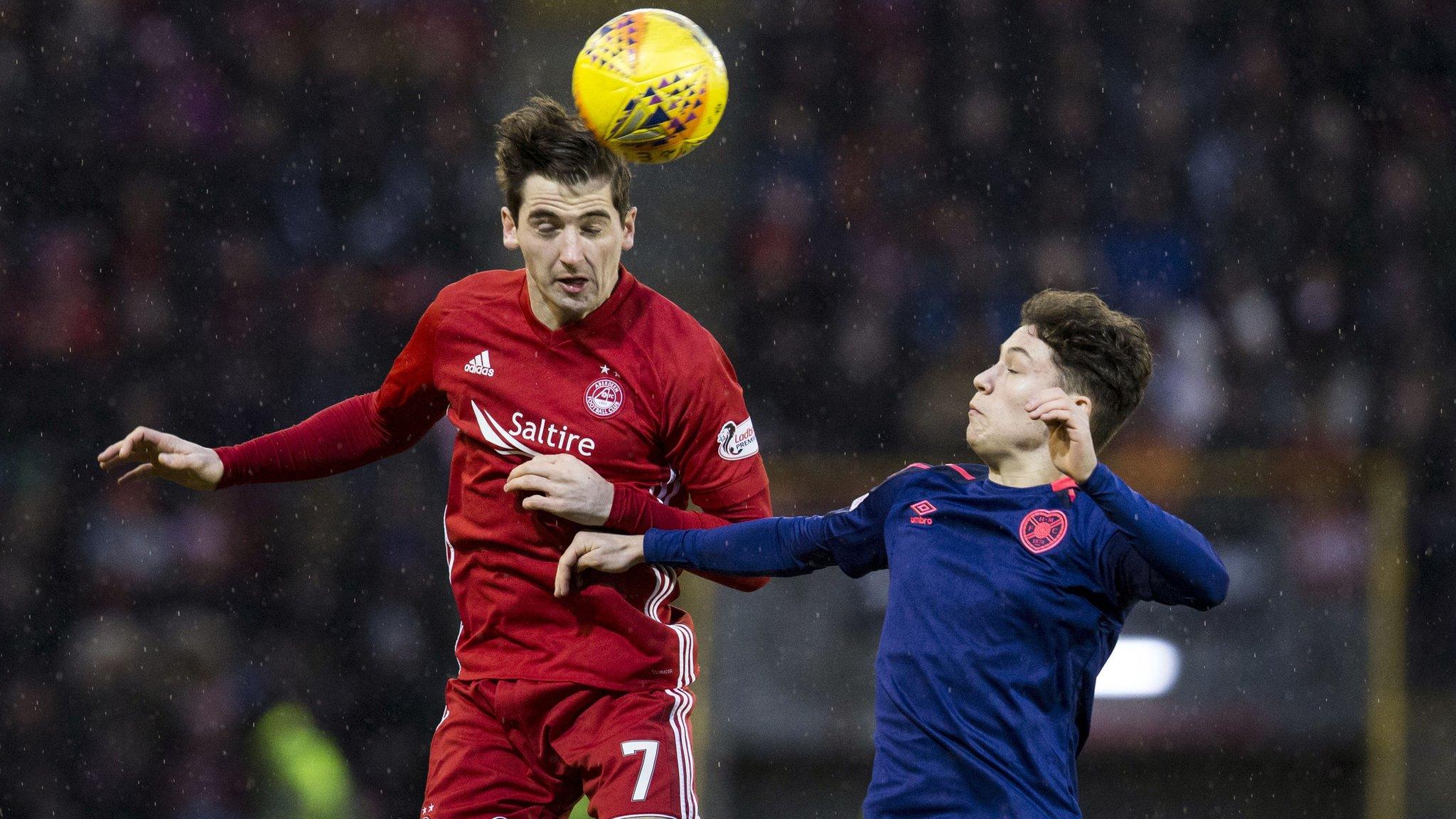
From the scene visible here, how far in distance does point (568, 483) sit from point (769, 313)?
449 cm

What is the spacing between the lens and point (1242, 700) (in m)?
6.24

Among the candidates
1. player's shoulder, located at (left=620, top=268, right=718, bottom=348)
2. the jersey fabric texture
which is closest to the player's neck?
the jersey fabric texture

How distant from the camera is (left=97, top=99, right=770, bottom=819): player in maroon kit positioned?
290 centimetres

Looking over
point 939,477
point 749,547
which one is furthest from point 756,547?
point 939,477

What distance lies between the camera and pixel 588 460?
2998 millimetres

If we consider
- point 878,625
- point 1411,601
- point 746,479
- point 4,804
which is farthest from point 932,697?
point 4,804

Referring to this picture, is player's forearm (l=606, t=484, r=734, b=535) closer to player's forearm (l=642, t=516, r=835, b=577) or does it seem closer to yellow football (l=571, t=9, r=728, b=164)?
player's forearm (l=642, t=516, r=835, b=577)

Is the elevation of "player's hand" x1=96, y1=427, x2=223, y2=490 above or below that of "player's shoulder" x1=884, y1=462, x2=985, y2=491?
above

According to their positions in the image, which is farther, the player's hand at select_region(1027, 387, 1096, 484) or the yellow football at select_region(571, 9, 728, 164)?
the yellow football at select_region(571, 9, 728, 164)

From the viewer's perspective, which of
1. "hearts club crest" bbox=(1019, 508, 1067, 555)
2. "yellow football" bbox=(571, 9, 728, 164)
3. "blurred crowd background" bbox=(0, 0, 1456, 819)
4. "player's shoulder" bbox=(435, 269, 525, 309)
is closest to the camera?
"hearts club crest" bbox=(1019, 508, 1067, 555)

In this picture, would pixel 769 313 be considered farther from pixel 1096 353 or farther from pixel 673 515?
pixel 1096 353

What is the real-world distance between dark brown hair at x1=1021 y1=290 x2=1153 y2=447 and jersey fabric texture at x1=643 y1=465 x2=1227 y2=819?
19 centimetres

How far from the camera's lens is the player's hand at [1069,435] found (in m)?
2.39

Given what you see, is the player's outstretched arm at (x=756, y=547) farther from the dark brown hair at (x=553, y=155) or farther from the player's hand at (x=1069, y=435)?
the dark brown hair at (x=553, y=155)
